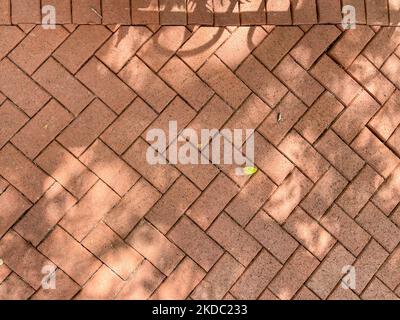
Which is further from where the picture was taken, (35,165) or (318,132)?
(318,132)

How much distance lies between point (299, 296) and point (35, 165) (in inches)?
88.1

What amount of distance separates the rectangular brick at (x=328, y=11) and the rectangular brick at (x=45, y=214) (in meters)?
2.45

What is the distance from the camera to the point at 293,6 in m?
4.28

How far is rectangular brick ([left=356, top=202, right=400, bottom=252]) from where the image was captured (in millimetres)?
4211

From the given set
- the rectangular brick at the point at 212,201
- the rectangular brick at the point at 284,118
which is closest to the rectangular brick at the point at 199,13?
the rectangular brick at the point at 284,118

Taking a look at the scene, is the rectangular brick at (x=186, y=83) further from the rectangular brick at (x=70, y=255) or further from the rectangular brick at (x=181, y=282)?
the rectangular brick at (x=70, y=255)

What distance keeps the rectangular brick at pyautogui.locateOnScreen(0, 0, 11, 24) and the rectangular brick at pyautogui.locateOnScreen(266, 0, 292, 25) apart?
2.01 metres

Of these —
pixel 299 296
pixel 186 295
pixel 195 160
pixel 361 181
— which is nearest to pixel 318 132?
pixel 361 181

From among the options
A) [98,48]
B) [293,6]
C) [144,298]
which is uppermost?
[293,6]

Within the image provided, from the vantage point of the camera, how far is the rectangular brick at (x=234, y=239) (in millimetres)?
4070

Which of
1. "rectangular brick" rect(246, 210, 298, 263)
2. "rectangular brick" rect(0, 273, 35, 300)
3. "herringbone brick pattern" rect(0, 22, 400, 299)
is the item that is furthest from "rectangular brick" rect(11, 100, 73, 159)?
"rectangular brick" rect(246, 210, 298, 263)

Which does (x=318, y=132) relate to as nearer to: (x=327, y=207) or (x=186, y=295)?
(x=327, y=207)

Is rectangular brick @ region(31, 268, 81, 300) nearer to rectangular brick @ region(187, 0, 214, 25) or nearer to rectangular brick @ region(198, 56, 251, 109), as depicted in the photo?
rectangular brick @ region(198, 56, 251, 109)
